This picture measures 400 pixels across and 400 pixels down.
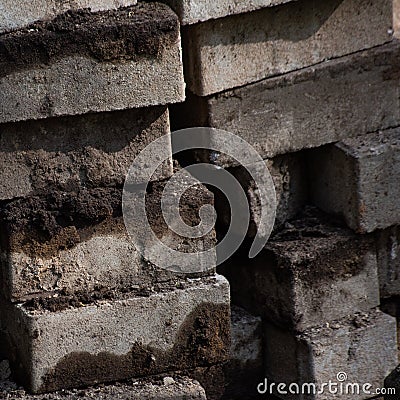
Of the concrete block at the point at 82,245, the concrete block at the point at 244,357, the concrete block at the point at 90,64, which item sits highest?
the concrete block at the point at 90,64

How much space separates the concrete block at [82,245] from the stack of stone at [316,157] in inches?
15.4

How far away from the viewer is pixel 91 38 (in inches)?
120

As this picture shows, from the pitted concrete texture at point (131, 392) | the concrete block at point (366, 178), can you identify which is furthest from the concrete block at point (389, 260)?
the pitted concrete texture at point (131, 392)

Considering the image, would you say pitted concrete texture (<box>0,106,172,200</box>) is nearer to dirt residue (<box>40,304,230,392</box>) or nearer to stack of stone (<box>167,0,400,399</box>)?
stack of stone (<box>167,0,400,399</box>)

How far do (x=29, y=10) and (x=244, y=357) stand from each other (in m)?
1.57

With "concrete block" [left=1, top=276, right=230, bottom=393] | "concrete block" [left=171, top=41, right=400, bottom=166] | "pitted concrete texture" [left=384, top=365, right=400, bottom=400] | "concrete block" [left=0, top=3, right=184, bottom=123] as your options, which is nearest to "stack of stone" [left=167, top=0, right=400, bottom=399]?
"concrete block" [left=171, top=41, right=400, bottom=166]

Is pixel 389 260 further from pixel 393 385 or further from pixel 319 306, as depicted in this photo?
pixel 393 385

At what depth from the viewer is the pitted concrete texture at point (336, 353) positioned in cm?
371

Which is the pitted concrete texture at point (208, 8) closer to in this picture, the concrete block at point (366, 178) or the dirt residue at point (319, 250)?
the concrete block at point (366, 178)

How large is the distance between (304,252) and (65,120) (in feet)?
3.45

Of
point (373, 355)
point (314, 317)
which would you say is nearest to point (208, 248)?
point (314, 317)

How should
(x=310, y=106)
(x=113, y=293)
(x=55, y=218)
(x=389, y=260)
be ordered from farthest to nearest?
1. (x=389, y=260)
2. (x=310, y=106)
3. (x=113, y=293)
4. (x=55, y=218)

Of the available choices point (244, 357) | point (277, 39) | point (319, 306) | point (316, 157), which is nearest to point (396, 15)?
point (316, 157)

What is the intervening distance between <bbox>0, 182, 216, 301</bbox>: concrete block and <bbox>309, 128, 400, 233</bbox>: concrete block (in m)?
0.63
